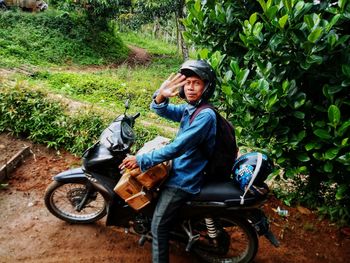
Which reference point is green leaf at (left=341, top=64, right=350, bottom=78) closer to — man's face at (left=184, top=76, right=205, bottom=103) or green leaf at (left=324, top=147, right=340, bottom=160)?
green leaf at (left=324, top=147, right=340, bottom=160)

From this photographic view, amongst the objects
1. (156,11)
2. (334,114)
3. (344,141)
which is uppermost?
(334,114)

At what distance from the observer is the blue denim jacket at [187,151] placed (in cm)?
291

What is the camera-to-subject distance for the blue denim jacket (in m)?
2.91

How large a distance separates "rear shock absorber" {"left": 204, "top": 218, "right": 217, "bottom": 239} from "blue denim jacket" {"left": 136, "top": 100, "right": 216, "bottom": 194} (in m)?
0.48

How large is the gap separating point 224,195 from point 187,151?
1.79ft

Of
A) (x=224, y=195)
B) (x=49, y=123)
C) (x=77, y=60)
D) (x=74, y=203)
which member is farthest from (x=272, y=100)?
(x=77, y=60)

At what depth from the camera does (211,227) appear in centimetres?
352

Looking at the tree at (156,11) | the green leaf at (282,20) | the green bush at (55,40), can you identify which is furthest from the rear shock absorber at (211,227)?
the tree at (156,11)

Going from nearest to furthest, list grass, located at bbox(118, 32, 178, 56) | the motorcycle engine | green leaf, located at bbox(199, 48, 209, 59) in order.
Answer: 1. green leaf, located at bbox(199, 48, 209, 59)
2. the motorcycle engine
3. grass, located at bbox(118, 32, 178, 56)

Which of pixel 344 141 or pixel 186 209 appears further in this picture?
pixel 186 209

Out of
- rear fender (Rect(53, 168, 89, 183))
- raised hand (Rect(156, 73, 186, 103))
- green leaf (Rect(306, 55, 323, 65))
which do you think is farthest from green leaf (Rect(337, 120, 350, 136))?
rear fender (Rect(53, 168, 89, 183))

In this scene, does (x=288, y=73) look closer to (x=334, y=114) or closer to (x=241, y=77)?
(x=241, y=77)

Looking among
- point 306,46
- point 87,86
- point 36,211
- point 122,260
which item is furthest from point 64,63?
point 306,46

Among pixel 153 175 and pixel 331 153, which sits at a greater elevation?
pixel 331 153
